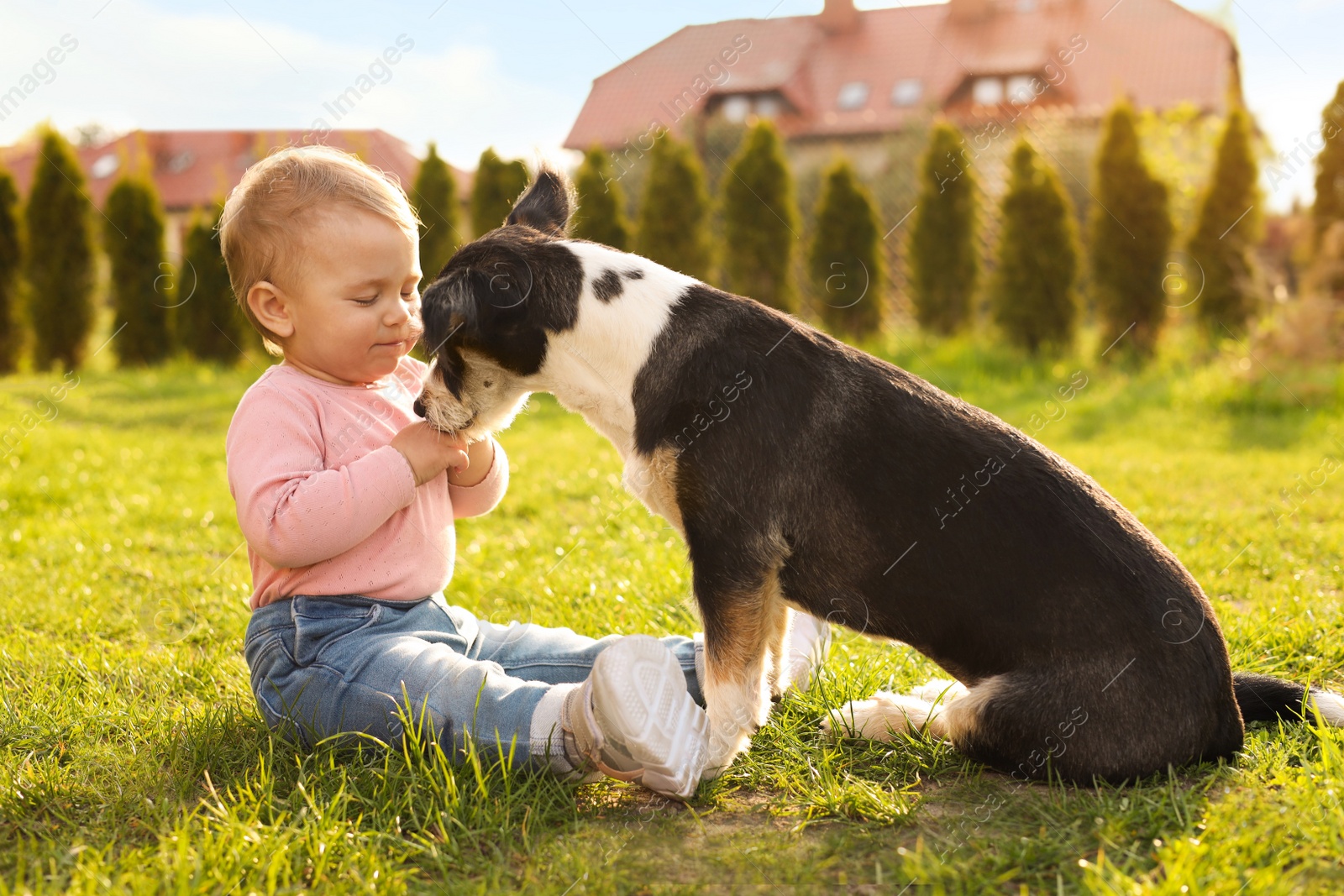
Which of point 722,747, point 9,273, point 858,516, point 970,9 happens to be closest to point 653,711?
point 722,747

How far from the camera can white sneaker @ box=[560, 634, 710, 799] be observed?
7.73 feet

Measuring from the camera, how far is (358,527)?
2.71 meters

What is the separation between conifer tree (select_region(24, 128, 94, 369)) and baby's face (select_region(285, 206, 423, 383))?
48.1 ft

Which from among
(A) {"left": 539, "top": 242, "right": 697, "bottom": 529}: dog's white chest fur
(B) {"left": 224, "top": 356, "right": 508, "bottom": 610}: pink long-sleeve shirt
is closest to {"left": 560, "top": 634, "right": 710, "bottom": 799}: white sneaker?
(A) {"left": 539, "top": 242, "right": 697, "bottom": 529}: dog's white chest fur

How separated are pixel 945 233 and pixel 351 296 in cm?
1174

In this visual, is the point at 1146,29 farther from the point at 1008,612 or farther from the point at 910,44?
the point at 1008,612

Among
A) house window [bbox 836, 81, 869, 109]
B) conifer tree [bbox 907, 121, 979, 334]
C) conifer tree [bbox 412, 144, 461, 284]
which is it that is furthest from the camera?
house window [bbox 836, 81, 869, 109]

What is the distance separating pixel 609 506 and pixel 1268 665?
12.1 feet

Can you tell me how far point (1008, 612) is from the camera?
2.49m

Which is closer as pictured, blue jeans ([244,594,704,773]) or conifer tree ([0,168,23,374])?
blue jeans ([244,594,704,773])

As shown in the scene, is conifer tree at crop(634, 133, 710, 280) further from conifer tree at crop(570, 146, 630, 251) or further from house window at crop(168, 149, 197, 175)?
house window at crop(168, 149, 197, 175)

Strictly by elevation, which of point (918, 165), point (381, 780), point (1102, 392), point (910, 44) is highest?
point (910, 44)

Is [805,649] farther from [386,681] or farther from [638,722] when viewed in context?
[386,681]

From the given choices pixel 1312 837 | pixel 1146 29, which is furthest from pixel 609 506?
pixel 1146 29
